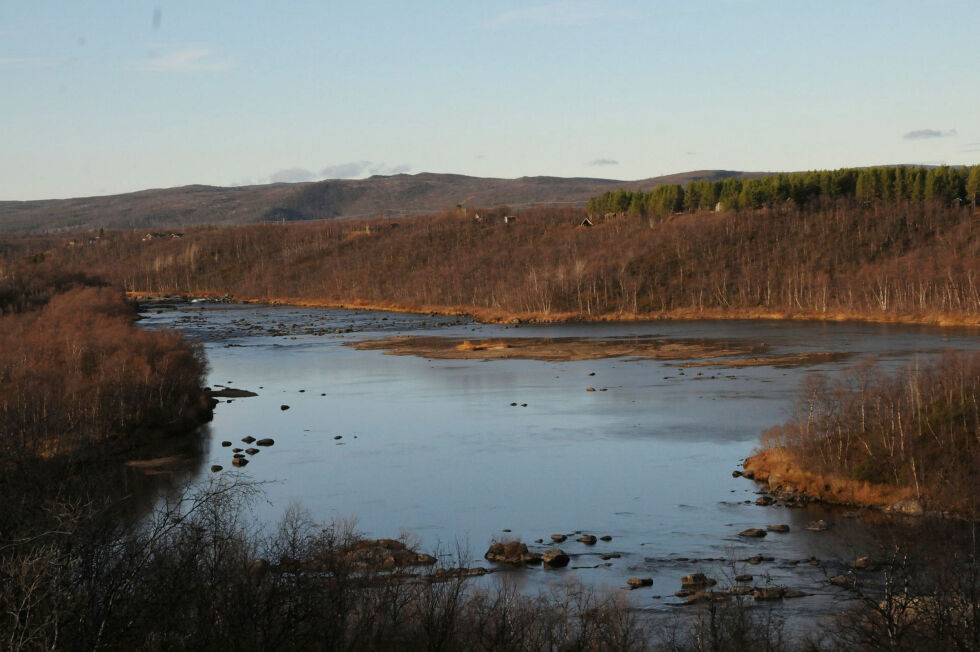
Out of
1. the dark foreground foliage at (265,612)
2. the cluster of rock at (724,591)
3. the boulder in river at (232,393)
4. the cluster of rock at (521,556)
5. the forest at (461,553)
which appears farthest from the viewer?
the boulder in river at (232,393)

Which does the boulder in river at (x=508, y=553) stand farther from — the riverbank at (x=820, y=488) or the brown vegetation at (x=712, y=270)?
the brown vegetation at (x=712, y=270)

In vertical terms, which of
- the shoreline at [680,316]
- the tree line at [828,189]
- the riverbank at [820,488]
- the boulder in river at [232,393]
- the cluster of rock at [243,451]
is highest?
the tree line at [828,189]

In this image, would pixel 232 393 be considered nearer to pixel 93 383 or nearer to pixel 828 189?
pixel 93 383

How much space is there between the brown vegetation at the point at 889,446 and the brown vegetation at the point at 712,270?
52125 millimetres

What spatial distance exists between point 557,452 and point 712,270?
7871cm

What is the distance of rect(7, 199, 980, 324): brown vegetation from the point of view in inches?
3784

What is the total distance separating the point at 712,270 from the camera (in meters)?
112

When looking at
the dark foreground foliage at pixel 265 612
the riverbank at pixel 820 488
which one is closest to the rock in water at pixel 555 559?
the dark foreground foliage at pixel 265 612

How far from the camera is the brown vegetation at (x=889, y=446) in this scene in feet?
94.3

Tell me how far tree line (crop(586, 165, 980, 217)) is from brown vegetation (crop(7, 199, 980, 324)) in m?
2.60

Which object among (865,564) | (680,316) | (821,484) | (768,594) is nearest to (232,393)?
(821,484)

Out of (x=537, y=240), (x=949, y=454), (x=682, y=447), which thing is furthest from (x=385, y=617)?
(x=537, y=240)

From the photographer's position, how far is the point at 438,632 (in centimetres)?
1563

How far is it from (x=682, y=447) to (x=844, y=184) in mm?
102156
